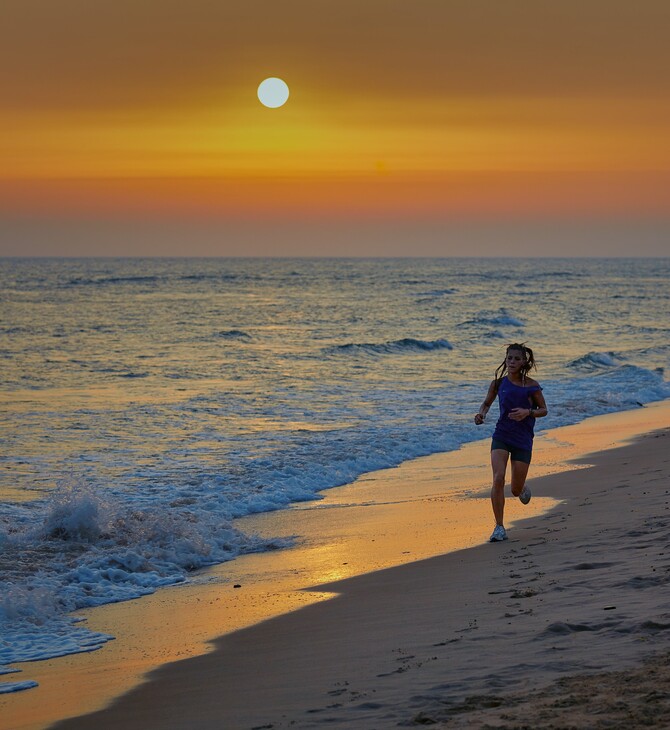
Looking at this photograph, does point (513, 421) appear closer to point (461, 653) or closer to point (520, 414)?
point (520, 414)

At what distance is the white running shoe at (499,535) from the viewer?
8.30 meters

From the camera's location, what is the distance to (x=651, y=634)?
493 cm

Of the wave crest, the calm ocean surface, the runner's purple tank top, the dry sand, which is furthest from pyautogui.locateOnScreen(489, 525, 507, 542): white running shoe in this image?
the wave crest

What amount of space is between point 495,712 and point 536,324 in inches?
1734

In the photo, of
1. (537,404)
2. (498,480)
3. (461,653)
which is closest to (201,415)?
(498,480)

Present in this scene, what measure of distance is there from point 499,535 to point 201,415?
396 inches

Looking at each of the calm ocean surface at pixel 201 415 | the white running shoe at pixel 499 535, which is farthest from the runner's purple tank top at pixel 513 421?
the calm ocean surface at pixel 201 415

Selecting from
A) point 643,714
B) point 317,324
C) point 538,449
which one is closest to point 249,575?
point 643,714

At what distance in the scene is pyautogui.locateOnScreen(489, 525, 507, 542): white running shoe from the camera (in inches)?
327

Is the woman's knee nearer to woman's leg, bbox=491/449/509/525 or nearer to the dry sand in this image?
woman's leg, bbox=491/449/509/525

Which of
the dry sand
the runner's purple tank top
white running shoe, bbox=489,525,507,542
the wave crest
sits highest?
the runner's purple tank top

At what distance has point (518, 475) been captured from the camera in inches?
333

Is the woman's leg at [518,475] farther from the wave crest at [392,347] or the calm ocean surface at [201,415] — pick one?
the wave crest at [392,347]

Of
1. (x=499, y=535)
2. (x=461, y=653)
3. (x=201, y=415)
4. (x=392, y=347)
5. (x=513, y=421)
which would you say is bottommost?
(x=499, y=535)
